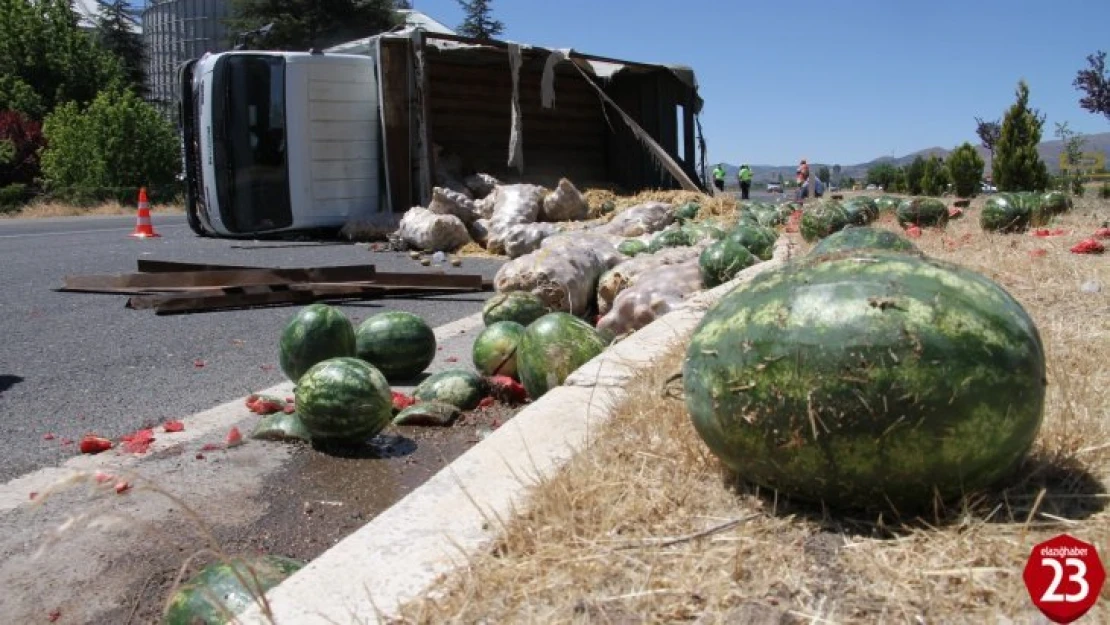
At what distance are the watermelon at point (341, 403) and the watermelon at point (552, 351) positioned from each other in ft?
2.58

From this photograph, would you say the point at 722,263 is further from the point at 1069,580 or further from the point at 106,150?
the point at 106,150

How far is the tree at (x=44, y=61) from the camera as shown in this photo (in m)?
39.5

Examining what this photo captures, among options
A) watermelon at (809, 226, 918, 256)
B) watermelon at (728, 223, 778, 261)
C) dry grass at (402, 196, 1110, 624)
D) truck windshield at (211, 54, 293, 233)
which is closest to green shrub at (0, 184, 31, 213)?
truck windshield at (211, 54, 293, 233)

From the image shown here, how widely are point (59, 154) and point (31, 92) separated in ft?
30.3

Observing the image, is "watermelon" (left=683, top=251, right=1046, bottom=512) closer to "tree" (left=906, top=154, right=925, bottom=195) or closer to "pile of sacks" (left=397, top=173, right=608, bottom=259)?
"pile of sacks" (left=397, top=173, right=608, bottom=259)

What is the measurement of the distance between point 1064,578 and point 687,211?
11169 millimetres

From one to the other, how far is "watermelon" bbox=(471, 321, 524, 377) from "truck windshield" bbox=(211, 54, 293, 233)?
9.54 m

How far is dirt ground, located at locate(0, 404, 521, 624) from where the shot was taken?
111 inches

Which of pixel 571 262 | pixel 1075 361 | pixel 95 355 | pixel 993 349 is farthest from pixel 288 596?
pixel 571 262

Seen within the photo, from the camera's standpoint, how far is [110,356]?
6.00 meters

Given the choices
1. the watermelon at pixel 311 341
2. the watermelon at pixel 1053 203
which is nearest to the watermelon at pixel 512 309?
the watermelon at pixel 311 341

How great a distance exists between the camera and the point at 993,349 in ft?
7.27

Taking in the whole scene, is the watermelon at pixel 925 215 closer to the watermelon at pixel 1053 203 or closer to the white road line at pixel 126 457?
the watermelon at pixel 1053 203

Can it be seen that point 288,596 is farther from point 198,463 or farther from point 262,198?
point 262,198
